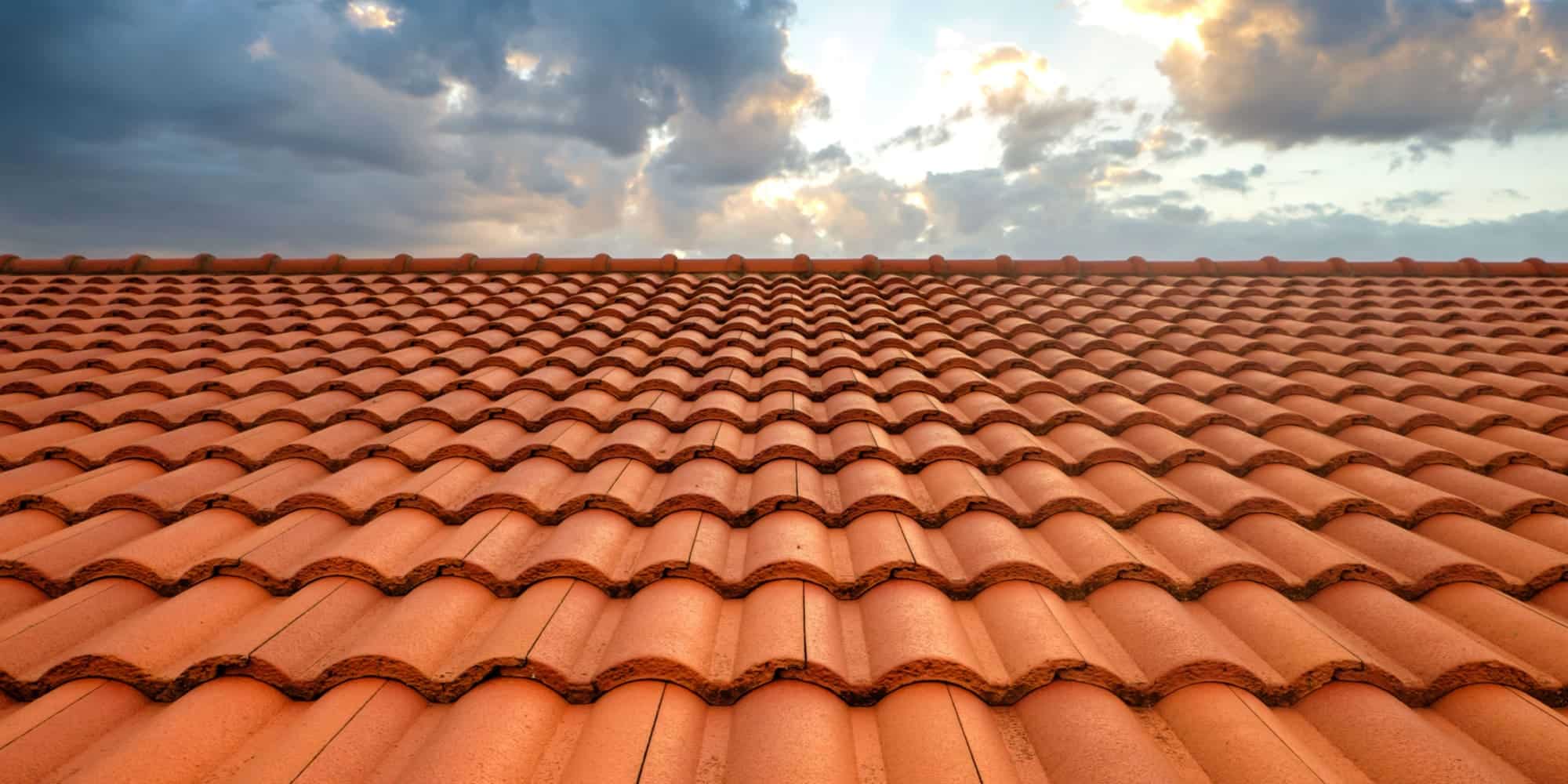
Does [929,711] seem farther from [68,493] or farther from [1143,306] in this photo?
[1143,306]

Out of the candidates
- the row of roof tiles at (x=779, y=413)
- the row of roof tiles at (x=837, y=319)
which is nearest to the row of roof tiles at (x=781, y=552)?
the row of roof tiles at (x=779, y=413)

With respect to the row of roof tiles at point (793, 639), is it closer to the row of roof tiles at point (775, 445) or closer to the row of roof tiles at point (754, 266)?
the row of roof tiles at point (775, 445)

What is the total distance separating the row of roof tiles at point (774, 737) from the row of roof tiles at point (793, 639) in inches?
1.7

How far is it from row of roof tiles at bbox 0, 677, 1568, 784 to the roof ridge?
5455mm

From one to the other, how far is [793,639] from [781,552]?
0.40 m

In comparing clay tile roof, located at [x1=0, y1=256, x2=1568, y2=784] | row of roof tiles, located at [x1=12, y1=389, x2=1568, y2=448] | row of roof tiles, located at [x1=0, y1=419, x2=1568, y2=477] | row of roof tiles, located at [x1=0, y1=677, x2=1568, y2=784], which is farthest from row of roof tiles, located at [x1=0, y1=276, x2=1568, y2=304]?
row of roof tiles, located at [x1=0, y1=677, x2=1568, y2=784]

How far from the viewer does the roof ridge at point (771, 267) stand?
22.6ft

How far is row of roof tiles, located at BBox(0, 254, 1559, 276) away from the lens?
6.88 m

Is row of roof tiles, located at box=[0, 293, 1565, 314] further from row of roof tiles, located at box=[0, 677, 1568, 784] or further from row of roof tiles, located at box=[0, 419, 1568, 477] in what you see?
row of roof tiles, located at box=[0, 677, 1568, 784]

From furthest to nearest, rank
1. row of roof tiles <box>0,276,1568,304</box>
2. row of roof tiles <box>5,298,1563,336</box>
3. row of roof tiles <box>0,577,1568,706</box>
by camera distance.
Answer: row of roof tiles <box>0,276,1568,304</box> < row of roof tiles <box>5,298,1563,336</box> < row of roof tiles <box>0,577,1568,706</box>

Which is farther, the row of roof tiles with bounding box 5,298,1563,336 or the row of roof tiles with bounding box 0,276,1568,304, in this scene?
the row of roof tiles with bounding box 0,276,1568,304

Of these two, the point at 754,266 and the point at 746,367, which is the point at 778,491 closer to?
the point at 746,367

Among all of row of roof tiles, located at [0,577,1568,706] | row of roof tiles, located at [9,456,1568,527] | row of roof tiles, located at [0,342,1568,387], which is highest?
row of roof tiles, located at [0,342,1568,387]

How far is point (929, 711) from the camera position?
5.60 feet
